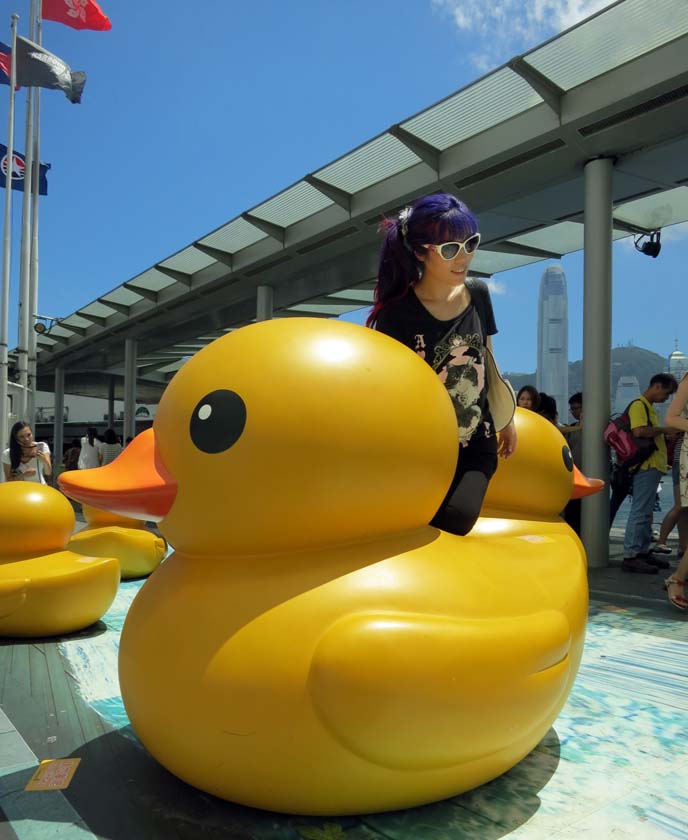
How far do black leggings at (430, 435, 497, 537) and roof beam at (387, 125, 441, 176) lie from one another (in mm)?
5891

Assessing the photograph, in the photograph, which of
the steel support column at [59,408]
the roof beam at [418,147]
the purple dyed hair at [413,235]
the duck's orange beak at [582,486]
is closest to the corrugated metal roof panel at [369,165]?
the roof beam at [418,147]

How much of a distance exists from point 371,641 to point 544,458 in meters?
1.59

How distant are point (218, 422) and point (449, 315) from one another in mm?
1031

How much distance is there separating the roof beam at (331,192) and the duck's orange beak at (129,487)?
7.37 metres

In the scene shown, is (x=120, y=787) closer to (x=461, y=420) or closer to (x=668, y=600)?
(x=461, y=420)

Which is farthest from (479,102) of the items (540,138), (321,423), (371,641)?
(371,641)

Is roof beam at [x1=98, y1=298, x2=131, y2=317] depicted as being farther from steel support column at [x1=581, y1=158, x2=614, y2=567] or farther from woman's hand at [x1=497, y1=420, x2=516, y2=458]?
woman's hand at [x1=497, y1=420, x2=516, y2=458]

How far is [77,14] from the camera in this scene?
50.3ft

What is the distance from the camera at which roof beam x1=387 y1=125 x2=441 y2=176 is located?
24.7 feet

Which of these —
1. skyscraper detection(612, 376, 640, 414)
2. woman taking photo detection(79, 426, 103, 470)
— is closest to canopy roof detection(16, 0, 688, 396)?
skyscraper detection(612, 376, 640, 414)

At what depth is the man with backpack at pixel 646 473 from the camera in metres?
6.46

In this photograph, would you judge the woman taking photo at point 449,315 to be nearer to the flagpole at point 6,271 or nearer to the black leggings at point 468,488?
the black leggings at point 468,488

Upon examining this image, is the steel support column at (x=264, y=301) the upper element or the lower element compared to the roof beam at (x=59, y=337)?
lower

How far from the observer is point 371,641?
68.2 inches
